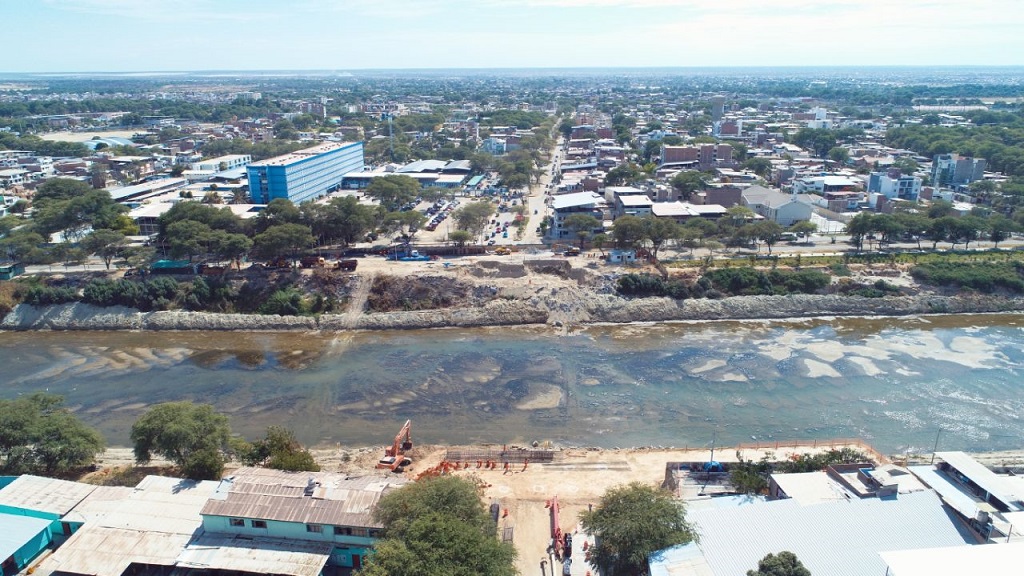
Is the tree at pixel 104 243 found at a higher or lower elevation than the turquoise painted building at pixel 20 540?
higher

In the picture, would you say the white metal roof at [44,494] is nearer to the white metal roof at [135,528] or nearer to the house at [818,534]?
the white metal roof at [135,528]

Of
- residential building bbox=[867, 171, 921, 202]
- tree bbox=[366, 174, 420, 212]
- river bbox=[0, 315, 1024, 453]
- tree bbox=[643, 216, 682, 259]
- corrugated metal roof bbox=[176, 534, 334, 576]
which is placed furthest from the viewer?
residential building bbox=[867, 171, 921, 202]

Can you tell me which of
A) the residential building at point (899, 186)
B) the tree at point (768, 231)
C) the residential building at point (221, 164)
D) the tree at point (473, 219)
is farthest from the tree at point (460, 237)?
the residential building at point (221, 164)

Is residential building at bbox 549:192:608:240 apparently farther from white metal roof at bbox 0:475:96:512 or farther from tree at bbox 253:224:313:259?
white metal roof at bbox 0:475:96:512

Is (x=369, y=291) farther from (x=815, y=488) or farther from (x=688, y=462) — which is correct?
(x=815, y=488)

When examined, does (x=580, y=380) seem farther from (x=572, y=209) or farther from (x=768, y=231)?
(x=572, y=209)

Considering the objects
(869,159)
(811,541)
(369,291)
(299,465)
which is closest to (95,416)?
(299,465)

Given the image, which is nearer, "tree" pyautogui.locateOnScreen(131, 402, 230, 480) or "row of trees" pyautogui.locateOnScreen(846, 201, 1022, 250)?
"tree" pyautogui.locateOnScreen(131, 402, 230, 480)

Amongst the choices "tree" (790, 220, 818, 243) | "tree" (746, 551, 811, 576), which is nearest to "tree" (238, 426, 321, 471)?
"tree" (746, 551, 811, 576)
